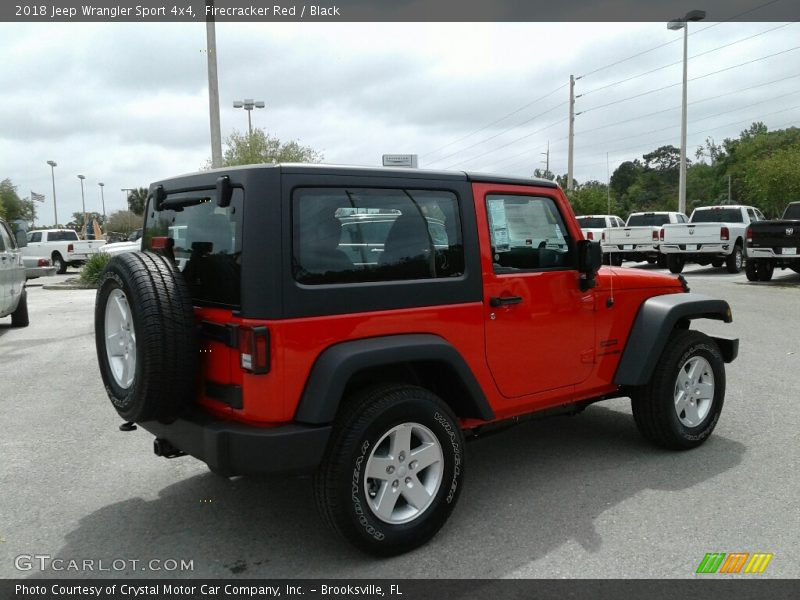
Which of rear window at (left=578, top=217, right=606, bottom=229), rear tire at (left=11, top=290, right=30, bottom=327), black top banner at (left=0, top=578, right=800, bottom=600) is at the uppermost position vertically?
rear window at (left=578, top=217, right=606, bottom=229)

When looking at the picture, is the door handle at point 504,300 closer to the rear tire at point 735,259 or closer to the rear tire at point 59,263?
the rear tire at point 735,259

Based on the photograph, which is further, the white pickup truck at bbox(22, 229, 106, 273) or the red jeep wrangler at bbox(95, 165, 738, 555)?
the white pickup truck at bbox(22, 229, 106, 273)

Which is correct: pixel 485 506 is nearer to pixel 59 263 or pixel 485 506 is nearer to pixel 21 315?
pixel 21 315

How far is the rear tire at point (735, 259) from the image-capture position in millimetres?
19516

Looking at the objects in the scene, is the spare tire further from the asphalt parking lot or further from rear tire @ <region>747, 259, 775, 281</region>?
rear tire @ <region>747, 259, 775, 281</region>

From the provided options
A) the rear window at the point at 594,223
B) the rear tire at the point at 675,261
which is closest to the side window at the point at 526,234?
the rear tire at the point at 675,261

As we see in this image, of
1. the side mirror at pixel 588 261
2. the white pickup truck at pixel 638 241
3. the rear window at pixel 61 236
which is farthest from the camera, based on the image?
the rear window at pixel 61 236

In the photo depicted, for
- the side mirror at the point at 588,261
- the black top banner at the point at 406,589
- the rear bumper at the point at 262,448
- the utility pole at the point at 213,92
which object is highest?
the utility pole at the point at 213,92

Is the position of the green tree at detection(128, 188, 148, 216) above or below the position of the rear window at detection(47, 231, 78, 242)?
above

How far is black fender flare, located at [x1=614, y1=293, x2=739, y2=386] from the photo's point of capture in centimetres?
453

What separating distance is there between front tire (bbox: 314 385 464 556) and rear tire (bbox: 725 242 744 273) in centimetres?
1846

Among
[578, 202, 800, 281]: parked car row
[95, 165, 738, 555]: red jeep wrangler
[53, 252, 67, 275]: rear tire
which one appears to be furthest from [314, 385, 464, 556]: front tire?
[53, 252, 67, 275]: rear tire

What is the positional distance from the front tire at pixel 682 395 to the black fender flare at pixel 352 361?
5.74ft

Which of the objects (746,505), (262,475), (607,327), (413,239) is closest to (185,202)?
(413,239)
